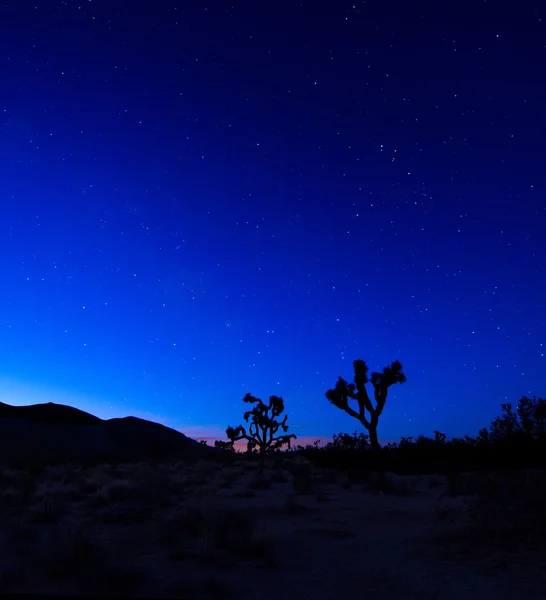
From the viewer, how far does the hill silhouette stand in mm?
55091

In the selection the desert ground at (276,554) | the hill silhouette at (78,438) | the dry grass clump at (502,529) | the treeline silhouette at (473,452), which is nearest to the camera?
the desert ground at (276,554)

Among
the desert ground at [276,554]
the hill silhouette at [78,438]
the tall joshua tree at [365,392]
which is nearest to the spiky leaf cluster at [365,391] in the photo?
the tall joshua tree at [365,392]

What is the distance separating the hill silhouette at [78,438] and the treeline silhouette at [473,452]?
27494 mm

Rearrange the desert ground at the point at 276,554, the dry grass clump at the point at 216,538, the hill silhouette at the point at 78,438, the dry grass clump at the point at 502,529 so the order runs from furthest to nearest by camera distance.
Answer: the hill silhouette at the point at 78,438
the dry grass clump at the point at 216,538
the dry grass clump at the point at 502,529
the desert ground at the point at 276,554

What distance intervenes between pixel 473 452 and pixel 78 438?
193 feet

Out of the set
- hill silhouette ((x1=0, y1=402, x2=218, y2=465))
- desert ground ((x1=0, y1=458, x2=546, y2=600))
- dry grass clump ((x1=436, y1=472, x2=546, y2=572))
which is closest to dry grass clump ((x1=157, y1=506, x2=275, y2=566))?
desert ground ((x1=0, y1=458, x2=546, y2=600))

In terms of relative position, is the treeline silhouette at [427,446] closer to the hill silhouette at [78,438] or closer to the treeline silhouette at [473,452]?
the treeline silhouette at [473,452]

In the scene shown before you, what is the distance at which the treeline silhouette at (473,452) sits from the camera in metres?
17.2

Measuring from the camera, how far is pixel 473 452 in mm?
18516

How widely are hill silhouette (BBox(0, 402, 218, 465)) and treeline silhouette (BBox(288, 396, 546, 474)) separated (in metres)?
27.5

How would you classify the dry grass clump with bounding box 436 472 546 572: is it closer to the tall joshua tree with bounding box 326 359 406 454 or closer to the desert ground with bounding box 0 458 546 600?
the desert ground with bounding box 0 458 546 600

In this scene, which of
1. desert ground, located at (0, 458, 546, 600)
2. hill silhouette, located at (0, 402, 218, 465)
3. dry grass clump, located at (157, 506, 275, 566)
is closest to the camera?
desert ground, located at (0, 458, 546, 600)

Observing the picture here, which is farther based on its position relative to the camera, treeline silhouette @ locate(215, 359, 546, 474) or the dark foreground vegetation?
treeline silhouette @ locate(215, 359, 546, 474)

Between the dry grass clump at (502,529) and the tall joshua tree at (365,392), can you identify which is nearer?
the dry grass clump at (502,529)
